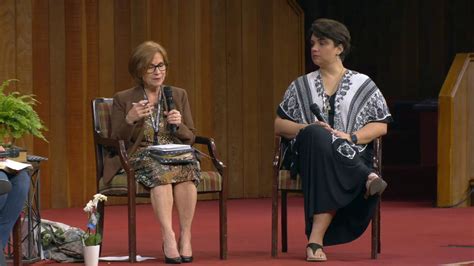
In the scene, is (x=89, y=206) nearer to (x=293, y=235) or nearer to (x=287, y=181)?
(x=287, y=181)

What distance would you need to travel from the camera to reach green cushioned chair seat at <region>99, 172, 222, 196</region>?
6.18m

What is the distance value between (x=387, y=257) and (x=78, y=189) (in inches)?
138

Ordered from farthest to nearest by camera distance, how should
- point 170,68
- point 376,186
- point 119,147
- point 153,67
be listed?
point 170,68 → point 153,67 → point 119,147 → point 376,186

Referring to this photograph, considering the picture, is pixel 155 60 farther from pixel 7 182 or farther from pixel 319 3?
pixel 319 3

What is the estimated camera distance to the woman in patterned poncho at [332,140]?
244 inches

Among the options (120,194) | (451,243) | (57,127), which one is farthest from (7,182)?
(57,127)

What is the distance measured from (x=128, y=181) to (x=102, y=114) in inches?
24.4

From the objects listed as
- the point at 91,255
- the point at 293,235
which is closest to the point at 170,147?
the point at 91,255

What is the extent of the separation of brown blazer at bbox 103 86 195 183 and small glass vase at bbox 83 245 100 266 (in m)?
0.54

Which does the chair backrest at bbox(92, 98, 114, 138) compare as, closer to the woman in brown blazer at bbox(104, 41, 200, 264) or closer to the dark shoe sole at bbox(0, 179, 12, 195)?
the woman in brown blazer at bbox(104, 41, 200, 264)

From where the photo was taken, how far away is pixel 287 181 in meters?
6.34

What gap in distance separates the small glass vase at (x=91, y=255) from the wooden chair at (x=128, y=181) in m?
0.30

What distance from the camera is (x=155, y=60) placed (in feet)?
20.6

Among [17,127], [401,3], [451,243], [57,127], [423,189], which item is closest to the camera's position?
[17,127]
